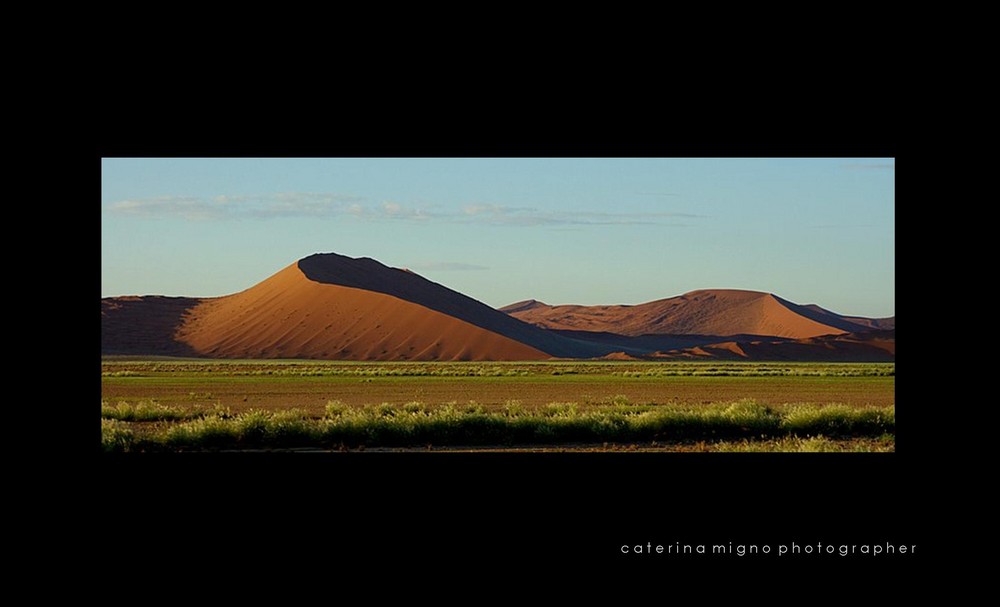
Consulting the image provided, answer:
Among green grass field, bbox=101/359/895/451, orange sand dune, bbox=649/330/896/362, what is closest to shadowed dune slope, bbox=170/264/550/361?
orange sand dune, bbox=649/330/896/362

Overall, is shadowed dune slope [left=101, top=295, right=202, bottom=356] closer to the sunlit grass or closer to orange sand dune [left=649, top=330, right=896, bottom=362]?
orange sand dune [left=649, top=330, right=896, bottom=362]

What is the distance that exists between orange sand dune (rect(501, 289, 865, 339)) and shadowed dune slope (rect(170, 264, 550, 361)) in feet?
89.1

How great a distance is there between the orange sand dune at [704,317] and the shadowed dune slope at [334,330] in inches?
1070

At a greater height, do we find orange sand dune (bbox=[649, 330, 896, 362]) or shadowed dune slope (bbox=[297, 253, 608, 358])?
shadowed dune slope (bbox=[297, 253, 608, 358])

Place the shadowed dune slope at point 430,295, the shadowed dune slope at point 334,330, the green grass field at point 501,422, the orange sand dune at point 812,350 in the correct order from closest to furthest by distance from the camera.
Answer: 1. the green grass field at point 501,422
2. the shadowed dune slope at point 334,330
3. the orange sand dune at point 812,350
4. the shadowed dune slope at point 430,295

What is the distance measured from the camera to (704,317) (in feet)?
375

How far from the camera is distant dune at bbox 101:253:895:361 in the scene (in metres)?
77.8

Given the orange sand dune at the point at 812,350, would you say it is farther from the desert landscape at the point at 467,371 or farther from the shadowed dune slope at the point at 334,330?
the shadowed dune slope at the point at 334,330

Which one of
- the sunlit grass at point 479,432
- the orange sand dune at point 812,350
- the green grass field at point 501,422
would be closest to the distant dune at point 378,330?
the orange sand dune at point 812,350

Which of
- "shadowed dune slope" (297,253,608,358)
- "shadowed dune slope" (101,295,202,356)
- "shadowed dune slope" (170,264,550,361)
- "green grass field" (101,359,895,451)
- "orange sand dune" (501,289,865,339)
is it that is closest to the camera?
"green grass field" (101,359,895,451)

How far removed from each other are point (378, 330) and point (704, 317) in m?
49.4

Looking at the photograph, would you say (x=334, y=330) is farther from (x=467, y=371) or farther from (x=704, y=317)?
(x=704, y=317)

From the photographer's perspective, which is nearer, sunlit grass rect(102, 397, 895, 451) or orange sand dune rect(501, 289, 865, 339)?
sunlit grass rect(102, 397, 895, 451)

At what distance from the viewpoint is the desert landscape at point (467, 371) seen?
45.5 feet
